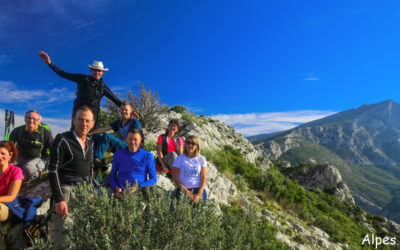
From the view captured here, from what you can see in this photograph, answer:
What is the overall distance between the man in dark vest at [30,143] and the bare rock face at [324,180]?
72.1 feet

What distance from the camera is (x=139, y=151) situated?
4.07 metres

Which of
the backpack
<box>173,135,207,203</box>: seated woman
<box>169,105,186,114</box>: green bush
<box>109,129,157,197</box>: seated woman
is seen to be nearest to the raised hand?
the backpack

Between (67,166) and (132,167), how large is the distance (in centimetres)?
109

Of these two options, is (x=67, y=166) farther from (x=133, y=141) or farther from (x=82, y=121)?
(x=133, y=141)

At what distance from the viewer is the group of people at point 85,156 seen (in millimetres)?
3072

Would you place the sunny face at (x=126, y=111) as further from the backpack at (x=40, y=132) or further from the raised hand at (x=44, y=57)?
the raised hand at (x=44, y=57)

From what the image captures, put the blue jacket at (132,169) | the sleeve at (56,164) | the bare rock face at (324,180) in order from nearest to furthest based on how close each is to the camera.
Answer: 1. the sleeve at (56,164)
2. the blue jacket at (132,169)
3. the bare rock face at (324,180)

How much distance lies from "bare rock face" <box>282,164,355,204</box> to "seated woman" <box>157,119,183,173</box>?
1915cm

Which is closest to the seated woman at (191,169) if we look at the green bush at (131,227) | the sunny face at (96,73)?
the green bush at (131,227)

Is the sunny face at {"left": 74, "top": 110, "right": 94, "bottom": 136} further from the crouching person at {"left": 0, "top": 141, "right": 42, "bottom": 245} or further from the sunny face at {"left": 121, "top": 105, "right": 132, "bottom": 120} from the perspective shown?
the sunny face at {"left": 121, "top": 105, "right": 132, "bottom": 120}

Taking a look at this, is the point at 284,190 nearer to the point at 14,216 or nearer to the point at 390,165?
the point at 14,216

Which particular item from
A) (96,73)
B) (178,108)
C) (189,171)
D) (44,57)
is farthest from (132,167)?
(178,108)

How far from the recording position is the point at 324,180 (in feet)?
70.3

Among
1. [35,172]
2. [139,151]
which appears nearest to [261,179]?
[139,151]
